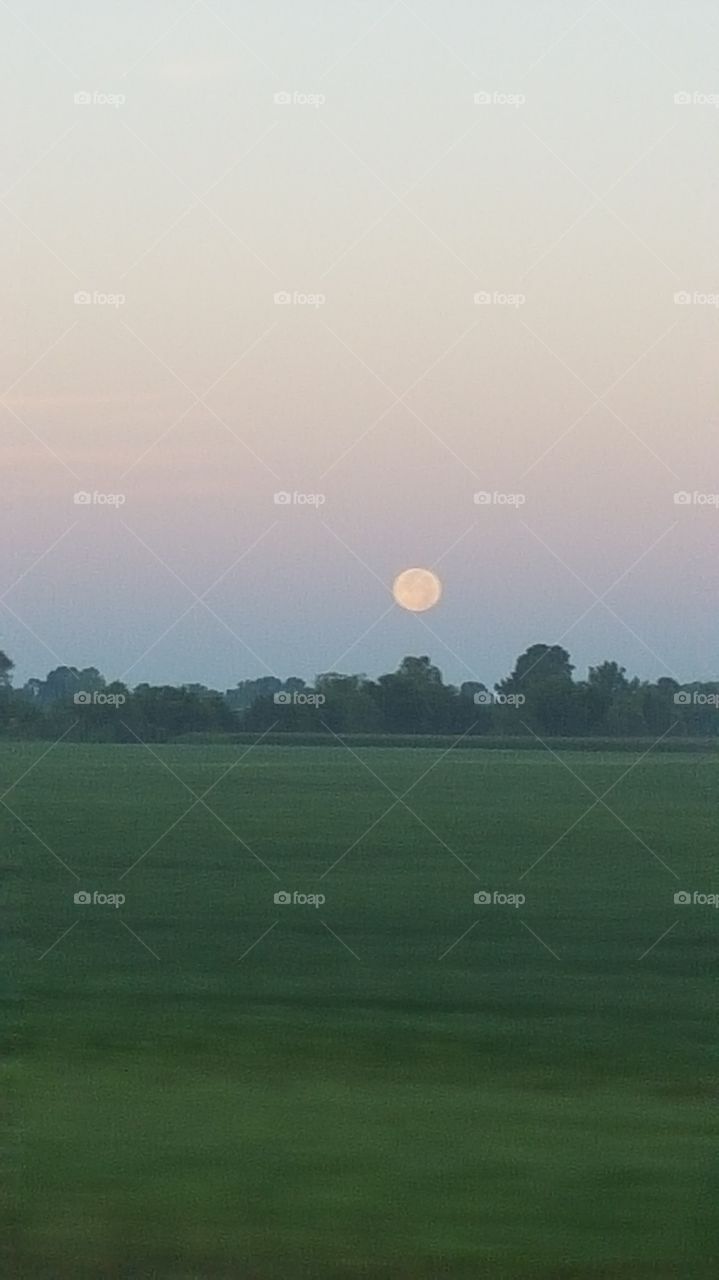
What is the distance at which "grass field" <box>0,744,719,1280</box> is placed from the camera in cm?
380

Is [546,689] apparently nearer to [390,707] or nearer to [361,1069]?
[390,707]

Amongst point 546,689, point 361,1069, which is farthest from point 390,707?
point 361,1069

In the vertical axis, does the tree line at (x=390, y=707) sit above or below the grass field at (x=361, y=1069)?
above

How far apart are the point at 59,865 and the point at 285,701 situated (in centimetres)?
636

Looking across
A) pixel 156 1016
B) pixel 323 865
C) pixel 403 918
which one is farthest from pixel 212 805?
pixel 156 1016

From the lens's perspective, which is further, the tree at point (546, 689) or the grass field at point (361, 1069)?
the tree at point (546, 689)

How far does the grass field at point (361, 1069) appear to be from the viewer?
3799 millimetres

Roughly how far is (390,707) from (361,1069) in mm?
5178

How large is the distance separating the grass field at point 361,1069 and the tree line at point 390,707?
0.35 metres

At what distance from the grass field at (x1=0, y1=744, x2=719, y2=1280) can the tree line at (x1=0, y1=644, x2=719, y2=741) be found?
1.14 feet

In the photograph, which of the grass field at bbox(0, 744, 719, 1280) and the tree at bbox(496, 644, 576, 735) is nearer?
the grass field at bbox(0, 744, 719, 1280)

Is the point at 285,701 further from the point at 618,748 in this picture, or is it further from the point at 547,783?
the point at 547,783

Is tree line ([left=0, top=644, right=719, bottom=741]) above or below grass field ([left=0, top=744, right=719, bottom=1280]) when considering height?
above

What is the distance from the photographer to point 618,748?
39.3 ft
